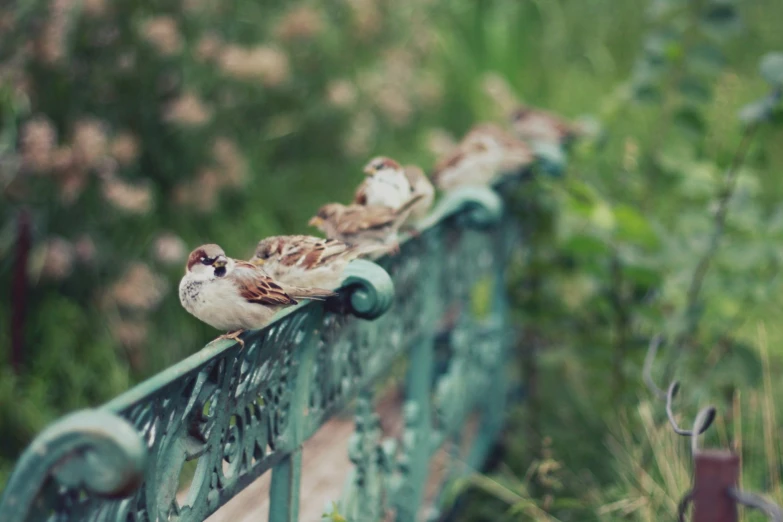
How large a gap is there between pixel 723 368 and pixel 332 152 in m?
3.17

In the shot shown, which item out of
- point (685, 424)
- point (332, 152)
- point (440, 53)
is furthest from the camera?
point (440, 53)

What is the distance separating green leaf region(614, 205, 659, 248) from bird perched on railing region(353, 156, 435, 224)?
0.93 meters

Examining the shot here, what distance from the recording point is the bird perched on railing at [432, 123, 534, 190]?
364 cm

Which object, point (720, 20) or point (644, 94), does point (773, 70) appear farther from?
point (644, 94)

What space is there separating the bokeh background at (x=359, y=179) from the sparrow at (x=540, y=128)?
13 cm

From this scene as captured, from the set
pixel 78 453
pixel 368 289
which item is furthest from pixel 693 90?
pixel 78 453

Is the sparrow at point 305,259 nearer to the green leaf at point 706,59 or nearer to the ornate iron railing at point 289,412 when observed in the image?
the ornate iron railing at point 289,412

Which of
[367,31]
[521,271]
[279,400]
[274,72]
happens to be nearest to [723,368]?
[521,271]

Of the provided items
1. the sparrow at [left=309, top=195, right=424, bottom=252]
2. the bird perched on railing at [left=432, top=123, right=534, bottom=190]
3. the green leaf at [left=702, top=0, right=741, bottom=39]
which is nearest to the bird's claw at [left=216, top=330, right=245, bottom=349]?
the sparrow at [left=309, top=195, right=424, bottom=252]

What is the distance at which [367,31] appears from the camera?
6.34m

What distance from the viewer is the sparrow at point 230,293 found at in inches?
73.3

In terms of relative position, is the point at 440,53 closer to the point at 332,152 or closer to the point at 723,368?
the point at 332,152

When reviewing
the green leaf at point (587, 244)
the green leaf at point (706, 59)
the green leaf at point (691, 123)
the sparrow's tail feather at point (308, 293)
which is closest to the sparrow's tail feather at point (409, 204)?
the sparrow's tail feather at point (308, 293)

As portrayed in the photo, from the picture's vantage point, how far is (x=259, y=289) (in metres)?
1.90
